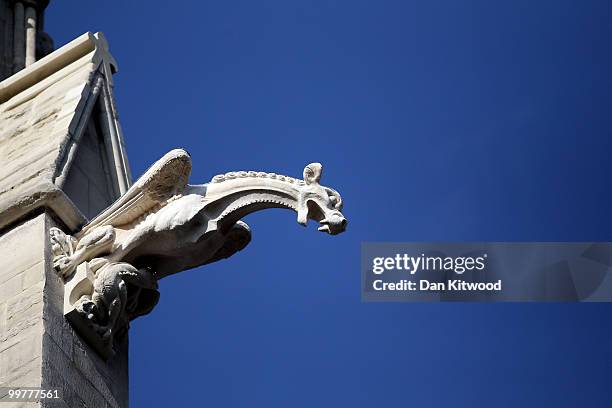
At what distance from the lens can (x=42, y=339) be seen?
40.4 ft

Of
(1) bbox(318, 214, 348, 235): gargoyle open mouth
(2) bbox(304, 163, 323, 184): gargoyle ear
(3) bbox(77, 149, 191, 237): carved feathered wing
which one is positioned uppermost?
(3) bbox(77, 149, 191, 237): carved feathered wing

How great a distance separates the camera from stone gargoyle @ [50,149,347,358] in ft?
42.4

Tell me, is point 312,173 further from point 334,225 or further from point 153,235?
point 153,235

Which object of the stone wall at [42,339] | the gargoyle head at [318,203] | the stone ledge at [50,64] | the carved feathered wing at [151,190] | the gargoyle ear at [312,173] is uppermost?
the stone ledge at [50,64]

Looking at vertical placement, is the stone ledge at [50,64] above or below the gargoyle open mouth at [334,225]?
above

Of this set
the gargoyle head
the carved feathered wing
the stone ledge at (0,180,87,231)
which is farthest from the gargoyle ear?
the stone ledge at (0,180,87,231)

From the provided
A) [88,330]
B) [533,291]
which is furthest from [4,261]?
[533,291]

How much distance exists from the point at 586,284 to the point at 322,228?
343 inches

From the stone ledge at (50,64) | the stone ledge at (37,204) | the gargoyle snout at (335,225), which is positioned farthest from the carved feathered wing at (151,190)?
the stone ledge at (50,64)

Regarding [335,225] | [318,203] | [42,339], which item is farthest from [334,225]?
[42,339]

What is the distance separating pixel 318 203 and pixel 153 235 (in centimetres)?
111

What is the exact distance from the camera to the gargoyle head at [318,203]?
12.6 metres

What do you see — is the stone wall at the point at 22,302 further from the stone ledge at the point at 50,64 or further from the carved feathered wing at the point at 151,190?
the stone ledge at the point at 50,64

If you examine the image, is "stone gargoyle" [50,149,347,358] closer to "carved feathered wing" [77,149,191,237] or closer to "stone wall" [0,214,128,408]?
"carved feathered wing" [77,149,191,237]
